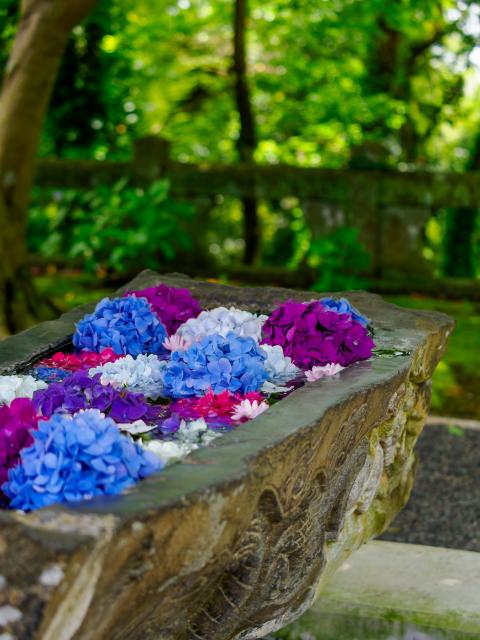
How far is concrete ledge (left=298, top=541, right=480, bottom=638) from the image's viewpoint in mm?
3541

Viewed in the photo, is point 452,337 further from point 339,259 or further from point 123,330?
point 123,330

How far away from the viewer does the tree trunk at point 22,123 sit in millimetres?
6016

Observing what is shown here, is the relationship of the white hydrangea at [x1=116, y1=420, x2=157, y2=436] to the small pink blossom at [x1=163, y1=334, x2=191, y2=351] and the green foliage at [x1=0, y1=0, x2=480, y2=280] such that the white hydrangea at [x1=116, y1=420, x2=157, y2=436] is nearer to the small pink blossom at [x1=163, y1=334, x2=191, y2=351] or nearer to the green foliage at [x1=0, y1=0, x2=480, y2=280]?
the small pink blossom at [x1=163, y1=334, x2=191, y2=351]

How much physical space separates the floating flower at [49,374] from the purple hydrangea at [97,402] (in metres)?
0.26

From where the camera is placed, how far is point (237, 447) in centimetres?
232

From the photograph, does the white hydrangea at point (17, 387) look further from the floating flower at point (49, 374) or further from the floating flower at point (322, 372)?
the floating flower at point (322, 372)

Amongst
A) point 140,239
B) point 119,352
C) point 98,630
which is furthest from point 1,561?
point 140,239

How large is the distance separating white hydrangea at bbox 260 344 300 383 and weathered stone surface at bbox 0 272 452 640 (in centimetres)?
18

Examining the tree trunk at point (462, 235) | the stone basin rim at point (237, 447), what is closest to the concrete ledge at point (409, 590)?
the stone basin rim at point (237, 447)

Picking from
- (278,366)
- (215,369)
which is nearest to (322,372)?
(278,366)

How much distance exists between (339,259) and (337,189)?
773 mm

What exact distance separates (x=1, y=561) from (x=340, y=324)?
1.67 metres

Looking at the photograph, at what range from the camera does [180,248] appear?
8359 millimetres

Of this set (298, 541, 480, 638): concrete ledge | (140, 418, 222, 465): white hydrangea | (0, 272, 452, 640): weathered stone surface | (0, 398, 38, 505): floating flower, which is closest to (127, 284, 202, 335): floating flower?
(0, 272, 452, 640): weathered stone surface
